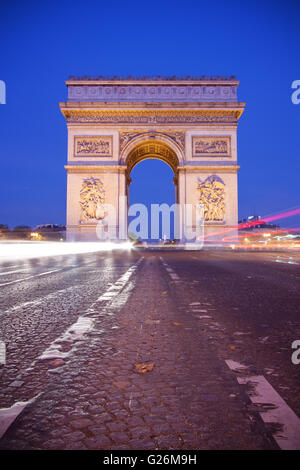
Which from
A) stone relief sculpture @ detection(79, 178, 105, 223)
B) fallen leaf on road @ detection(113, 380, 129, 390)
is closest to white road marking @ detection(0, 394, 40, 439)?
fallen leaf on road @ detection(113, 380, 129, 390)

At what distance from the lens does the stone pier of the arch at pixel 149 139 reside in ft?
94.6

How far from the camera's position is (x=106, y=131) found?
29.3 meters

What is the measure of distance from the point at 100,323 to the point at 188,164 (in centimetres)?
2773

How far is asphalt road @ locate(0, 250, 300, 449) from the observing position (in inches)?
39.3

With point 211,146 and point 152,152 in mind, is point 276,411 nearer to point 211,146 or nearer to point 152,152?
point 211,146

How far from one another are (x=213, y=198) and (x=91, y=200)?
33.9 ft

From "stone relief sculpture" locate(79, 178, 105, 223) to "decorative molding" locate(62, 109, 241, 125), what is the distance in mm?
5452

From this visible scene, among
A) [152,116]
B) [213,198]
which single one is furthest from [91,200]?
[213,198]

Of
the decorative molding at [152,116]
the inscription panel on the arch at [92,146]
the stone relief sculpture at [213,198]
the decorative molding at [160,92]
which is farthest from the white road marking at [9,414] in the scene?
the decorative molding at [160,92]

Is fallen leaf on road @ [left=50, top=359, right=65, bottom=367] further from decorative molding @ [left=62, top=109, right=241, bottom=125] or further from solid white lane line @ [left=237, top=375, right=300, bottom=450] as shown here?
decorative molding @ [left=62, top=109, right=241, bottom=125]

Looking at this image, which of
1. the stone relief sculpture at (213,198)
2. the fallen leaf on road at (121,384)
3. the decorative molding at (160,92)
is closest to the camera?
the fallen leaf on road at (121,384)

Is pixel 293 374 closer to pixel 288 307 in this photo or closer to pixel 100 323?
pixel 100 323

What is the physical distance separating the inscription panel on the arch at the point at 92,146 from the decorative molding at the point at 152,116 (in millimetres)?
1509

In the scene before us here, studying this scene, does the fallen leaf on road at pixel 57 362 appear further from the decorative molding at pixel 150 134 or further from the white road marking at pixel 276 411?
the decorative molding at pixel 150 134
